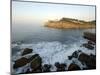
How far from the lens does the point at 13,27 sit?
95.4 inches

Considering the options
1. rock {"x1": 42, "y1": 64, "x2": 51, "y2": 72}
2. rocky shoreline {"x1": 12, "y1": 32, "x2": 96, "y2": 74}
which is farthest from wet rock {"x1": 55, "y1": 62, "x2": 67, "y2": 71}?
rock {"x1": 42, "y1": 64, "x2": 51, "y2": 72}

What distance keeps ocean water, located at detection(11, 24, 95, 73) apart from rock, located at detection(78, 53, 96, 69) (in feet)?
0.18

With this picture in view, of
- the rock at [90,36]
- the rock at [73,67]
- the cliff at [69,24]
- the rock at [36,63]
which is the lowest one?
the rock at [73,67]

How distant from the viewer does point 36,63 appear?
250cm

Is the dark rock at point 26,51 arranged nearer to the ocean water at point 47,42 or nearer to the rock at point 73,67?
the ocean water at point 47,42

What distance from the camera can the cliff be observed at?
8.48ft

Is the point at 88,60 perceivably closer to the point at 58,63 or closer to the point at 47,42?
the point at 58,63

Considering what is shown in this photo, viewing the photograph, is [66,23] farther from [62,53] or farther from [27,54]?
[27,54]

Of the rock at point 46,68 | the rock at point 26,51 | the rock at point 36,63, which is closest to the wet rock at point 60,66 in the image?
the rock at point 46,68

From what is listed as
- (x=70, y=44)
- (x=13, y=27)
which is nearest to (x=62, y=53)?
(x=70, y=44)

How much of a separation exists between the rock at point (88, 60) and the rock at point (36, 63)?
0.56 m

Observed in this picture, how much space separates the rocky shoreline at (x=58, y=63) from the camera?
2451 millimetres

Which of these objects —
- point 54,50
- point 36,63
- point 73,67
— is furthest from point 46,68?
point 73,67

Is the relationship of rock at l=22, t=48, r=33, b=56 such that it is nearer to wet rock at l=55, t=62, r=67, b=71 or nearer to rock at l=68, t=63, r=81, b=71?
wet rock at l=55, t=62, r=67, b=71
